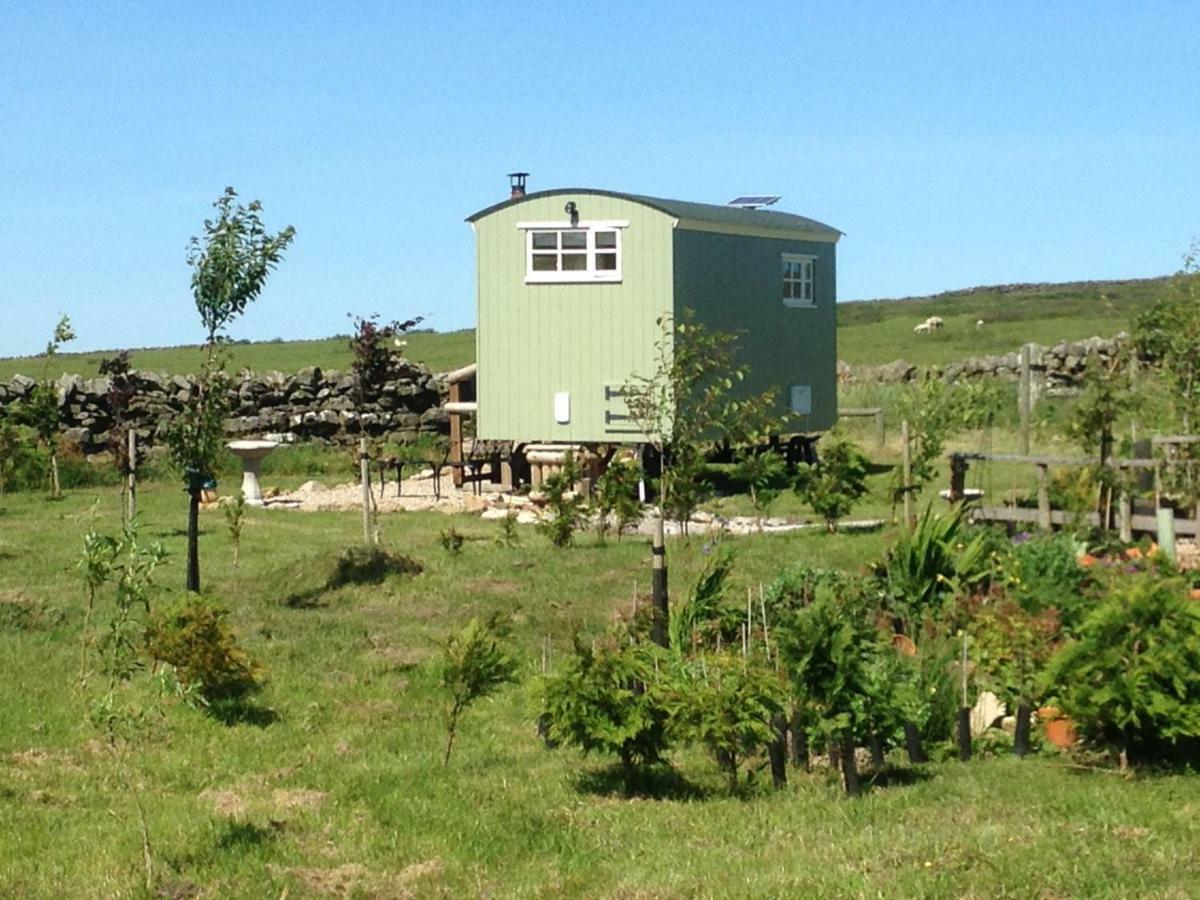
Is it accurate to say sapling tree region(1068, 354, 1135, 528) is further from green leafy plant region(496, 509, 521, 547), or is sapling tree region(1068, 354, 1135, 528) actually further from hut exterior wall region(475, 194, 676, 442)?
hut exterior wall region(475, 194, 676, 442)

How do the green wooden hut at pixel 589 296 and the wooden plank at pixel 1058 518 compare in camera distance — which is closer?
the wooden plank at pixel 1058 518

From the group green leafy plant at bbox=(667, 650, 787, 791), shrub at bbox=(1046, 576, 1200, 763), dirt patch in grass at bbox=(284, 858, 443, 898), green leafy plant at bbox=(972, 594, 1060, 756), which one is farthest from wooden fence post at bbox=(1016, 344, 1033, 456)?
dirt patch in grass at bbox=(284, 858, 443, 898)

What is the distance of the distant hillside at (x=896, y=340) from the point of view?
50469 millimetres

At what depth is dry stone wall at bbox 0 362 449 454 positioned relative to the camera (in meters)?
33.2

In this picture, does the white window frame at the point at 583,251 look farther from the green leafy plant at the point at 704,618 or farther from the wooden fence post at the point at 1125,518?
the green leafy plant at the point at 704,618

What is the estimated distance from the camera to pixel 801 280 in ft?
97.9

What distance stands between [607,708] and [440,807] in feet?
3.43

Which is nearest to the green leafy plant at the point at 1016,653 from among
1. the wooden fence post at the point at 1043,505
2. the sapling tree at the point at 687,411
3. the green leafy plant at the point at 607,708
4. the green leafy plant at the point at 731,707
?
the green leafy plant at the point at 731,707

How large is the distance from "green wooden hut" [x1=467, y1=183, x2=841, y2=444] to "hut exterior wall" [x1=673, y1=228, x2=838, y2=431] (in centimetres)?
4

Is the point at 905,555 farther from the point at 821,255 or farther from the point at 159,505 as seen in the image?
the point at 821,255

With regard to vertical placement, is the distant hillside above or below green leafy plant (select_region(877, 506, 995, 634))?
above

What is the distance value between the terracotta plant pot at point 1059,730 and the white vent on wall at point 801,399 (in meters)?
18.5

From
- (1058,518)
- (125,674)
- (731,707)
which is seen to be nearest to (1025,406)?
(1058,518)

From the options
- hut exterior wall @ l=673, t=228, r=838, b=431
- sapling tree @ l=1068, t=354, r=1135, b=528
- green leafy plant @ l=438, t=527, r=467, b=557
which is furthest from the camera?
hut exterior wall @ l=673, t=228, r=838, b=431
